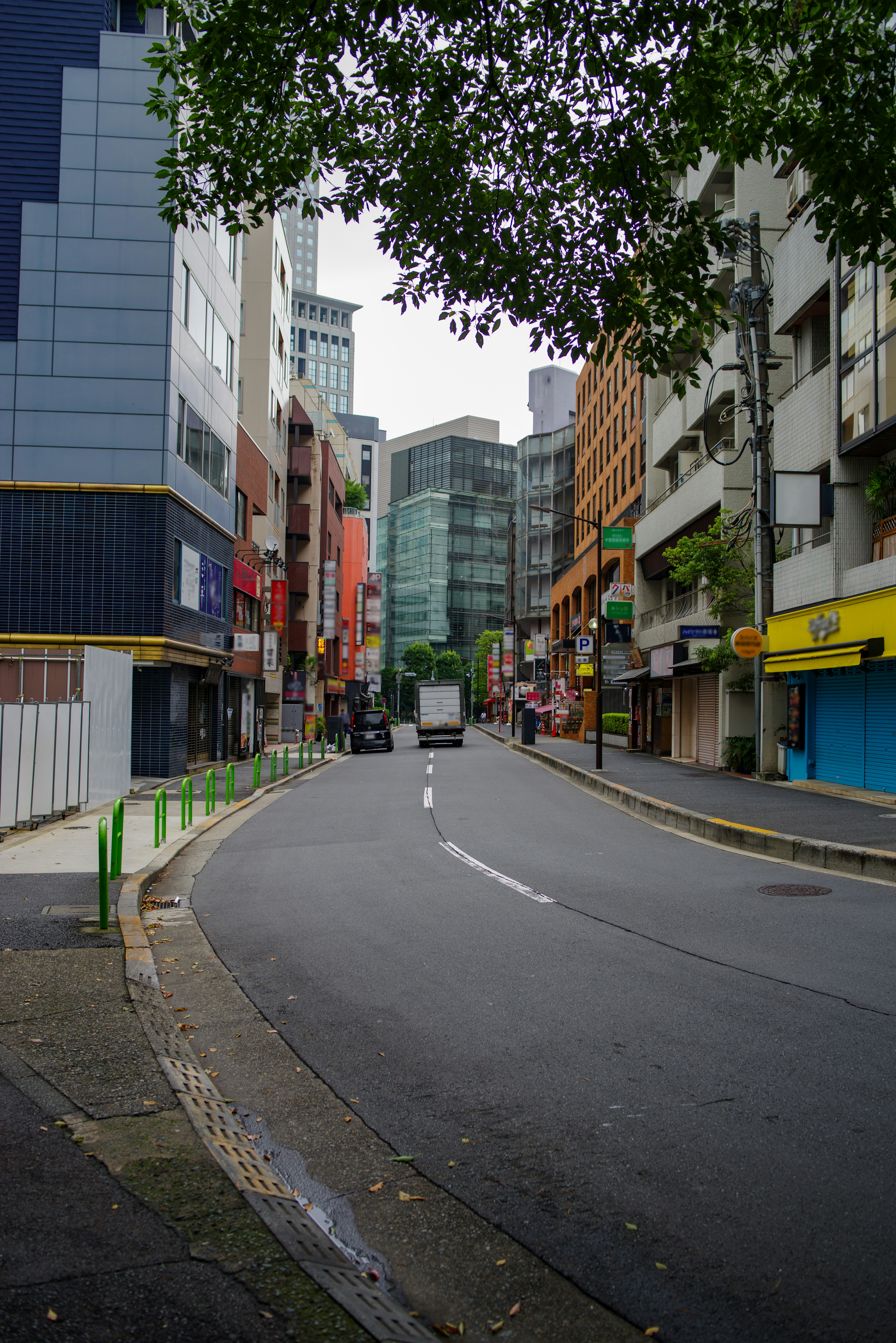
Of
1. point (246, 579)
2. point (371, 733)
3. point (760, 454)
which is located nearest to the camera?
point (760, 454)

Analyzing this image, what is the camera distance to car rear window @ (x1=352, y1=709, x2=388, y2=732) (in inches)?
1949

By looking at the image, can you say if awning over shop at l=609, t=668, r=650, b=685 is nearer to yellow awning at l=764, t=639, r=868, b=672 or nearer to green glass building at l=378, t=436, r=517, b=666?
yellow awning at l=764, t=639, r=868, b=672

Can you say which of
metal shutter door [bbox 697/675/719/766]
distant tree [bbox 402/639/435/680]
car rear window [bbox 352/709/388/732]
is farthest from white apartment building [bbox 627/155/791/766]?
distant tree [bbox 402/639/435/680]

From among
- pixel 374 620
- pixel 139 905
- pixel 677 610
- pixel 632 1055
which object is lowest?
pixel 139 905

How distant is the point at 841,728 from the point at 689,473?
15.0 metres

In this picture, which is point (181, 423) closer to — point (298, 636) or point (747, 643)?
point (747, 643)

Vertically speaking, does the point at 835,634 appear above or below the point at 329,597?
below

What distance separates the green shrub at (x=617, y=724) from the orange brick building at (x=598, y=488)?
147 inches

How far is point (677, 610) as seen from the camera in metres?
36.9

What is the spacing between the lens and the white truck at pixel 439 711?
5300 cm

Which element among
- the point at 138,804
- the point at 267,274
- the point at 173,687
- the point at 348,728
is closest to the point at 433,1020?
the point at 138,804

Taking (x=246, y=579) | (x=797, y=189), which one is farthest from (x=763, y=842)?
(x=246, y=579)

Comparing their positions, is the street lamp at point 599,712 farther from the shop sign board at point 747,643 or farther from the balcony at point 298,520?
the balcony at point 298,520

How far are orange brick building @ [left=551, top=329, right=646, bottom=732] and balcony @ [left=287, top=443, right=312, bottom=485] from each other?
52.9 feet
